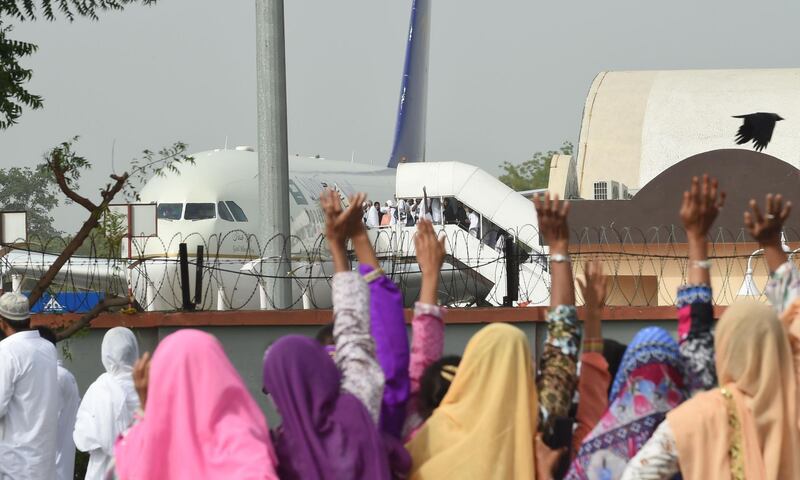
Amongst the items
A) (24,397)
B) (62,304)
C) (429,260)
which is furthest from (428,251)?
(62,304)

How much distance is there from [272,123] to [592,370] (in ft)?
20.9

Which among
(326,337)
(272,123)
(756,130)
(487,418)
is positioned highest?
(756,130)

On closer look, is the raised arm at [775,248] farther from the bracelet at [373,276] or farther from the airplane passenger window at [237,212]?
the airplane passenger window at [237,212]

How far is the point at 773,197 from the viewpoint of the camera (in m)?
4.44

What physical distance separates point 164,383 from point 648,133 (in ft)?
95.6

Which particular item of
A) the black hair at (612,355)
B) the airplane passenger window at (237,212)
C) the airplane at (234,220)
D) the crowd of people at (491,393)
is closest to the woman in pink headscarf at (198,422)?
the crowd of people at (491,393)

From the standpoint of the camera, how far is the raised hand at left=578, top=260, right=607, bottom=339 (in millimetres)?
4387

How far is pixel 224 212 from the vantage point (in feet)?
72.9

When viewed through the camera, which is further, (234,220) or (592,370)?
(234,220)

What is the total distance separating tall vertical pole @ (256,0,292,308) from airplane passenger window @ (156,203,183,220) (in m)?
11.8

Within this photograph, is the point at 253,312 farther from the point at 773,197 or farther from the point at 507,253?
the point at 773,197

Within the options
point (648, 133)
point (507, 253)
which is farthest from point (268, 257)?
point (648, 133)

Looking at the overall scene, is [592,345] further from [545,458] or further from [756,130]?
[756,130]

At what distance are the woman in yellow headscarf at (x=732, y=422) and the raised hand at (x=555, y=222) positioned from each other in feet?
2.92
